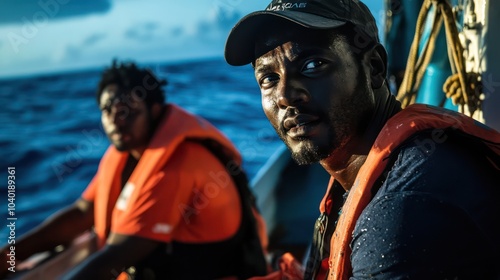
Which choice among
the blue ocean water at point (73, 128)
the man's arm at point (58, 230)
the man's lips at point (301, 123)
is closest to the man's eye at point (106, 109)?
the man's arm at point (58, 230)

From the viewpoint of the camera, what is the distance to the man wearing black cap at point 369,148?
1.17m

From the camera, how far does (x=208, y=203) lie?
3020mm

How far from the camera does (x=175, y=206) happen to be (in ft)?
9.75

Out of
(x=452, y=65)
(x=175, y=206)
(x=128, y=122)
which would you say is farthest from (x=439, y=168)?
(x=128, y=122)

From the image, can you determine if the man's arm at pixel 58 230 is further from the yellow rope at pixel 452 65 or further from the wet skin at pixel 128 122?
the yellow rope at pixel 452 65

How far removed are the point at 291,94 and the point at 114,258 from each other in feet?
5.36

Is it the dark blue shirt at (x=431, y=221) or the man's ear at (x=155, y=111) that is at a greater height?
the dark blue shirt at (x=431, y=221)

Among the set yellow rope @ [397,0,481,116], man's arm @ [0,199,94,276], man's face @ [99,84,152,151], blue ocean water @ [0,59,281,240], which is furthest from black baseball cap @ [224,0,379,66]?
blue ocean water @ [0,59,281,240]

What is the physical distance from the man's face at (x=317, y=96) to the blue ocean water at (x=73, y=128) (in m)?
5.64

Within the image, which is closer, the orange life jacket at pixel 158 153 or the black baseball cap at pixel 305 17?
the black baseball cap at pixel 305 17

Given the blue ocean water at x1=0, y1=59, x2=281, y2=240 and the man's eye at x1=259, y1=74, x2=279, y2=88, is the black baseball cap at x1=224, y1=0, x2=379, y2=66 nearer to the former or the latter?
the man's eye at x1=259, y1=74, x2=279, y2=88

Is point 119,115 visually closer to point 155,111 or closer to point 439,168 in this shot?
point 155,111

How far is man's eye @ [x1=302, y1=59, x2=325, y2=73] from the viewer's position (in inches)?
58.3

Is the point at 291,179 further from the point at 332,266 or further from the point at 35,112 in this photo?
the point at 35,112
